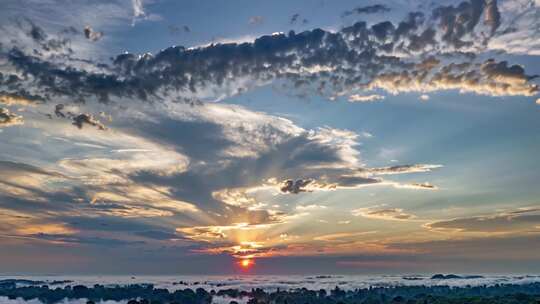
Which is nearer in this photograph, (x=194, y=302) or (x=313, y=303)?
(x=313, y=303)

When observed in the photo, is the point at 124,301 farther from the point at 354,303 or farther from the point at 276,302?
the point at 354,303

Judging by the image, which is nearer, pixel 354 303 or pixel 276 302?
pixel 354 303

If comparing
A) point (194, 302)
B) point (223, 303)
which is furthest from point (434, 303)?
point (194, 302)

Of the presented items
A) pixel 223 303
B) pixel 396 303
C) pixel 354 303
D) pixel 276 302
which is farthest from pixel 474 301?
pixel 223 303

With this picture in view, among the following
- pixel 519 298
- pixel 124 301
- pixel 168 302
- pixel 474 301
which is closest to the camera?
pixel 474 301

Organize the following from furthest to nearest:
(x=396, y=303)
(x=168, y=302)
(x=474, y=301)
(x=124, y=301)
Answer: (x=124, y=301) → (x=168, y=302) → (x=396, y=303) → (x=474, y=301)

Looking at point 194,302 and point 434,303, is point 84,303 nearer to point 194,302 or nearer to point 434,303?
point 194,302

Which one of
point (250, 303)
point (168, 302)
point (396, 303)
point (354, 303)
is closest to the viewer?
point (396, 303)

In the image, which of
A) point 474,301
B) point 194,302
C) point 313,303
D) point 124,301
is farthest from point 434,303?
point 124,301

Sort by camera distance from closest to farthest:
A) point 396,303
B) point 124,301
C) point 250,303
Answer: point 396,303, point 250,303, point 124,301
